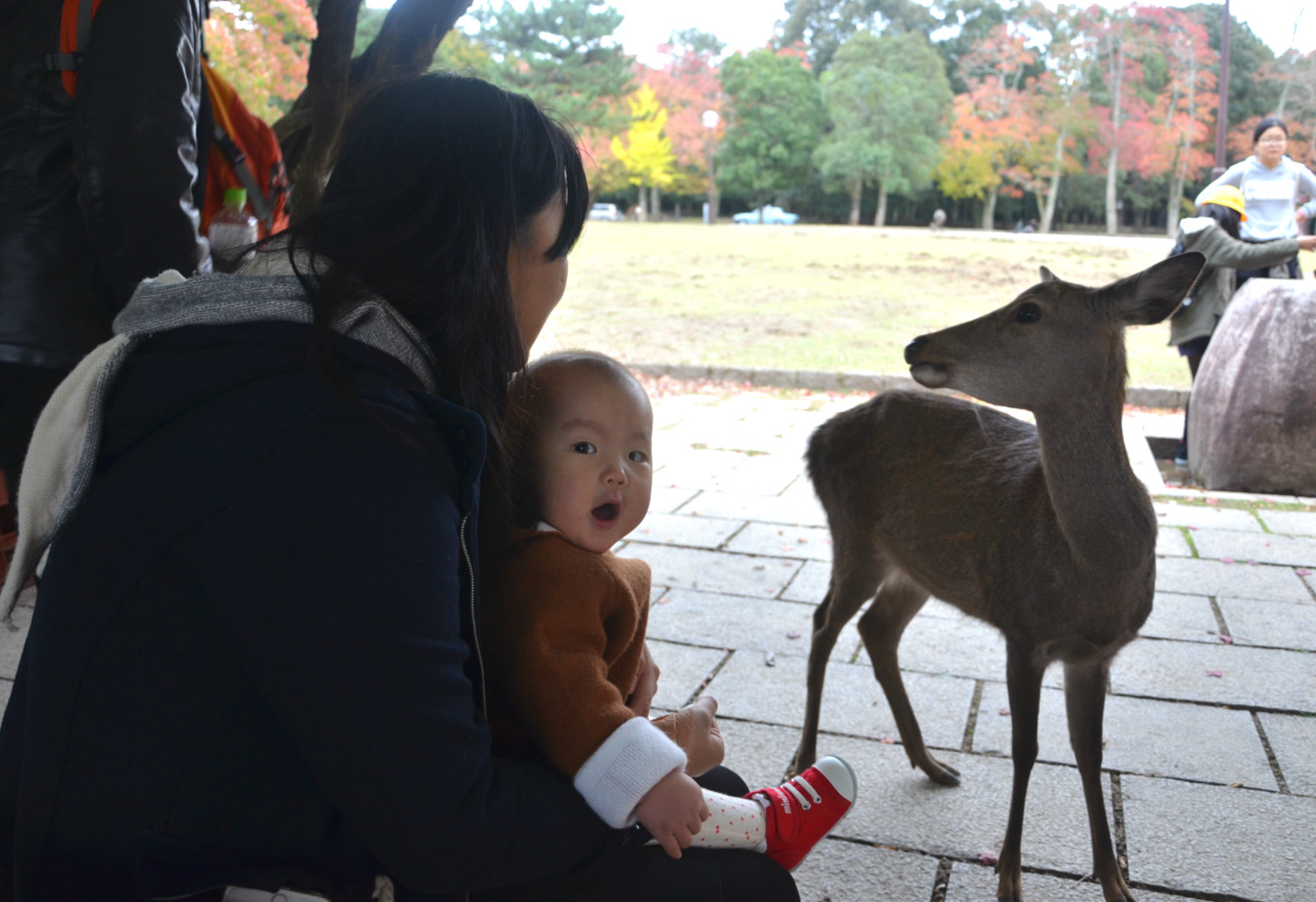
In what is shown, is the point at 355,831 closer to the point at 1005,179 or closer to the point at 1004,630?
the point at 1004,630

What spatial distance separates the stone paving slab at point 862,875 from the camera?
219cm

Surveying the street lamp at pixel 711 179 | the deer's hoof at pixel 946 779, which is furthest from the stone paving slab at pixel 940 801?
the street lamp at pixel 711 179

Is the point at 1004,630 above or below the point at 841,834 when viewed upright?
above

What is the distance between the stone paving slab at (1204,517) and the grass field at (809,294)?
3439mm

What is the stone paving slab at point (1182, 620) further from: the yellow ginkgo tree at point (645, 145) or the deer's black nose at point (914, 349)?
the yellow ginkgo tree at point (645, 145)

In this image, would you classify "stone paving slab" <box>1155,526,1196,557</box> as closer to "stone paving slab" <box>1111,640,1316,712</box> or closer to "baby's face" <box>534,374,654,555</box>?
"stone paving slab" <box>1111,640,1316,712</box>

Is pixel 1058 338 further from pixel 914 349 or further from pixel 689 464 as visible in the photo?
pixel 689 464

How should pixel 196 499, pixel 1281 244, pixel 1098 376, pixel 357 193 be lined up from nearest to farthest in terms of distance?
pixel 196 499 → pixel 357 193 → pixel 1098 376 → pixel 1281 244

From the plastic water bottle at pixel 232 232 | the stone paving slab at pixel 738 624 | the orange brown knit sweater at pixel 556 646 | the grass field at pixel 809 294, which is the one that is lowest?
the grass field at pixel 809 294

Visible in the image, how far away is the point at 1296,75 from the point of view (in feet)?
40.2

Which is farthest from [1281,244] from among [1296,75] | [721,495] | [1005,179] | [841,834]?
[1005,179]

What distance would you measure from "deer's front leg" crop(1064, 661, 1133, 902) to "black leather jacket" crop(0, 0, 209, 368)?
7.17 feet

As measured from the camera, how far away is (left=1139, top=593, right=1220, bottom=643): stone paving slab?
3531mm

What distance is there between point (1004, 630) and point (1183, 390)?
21.0 feet
